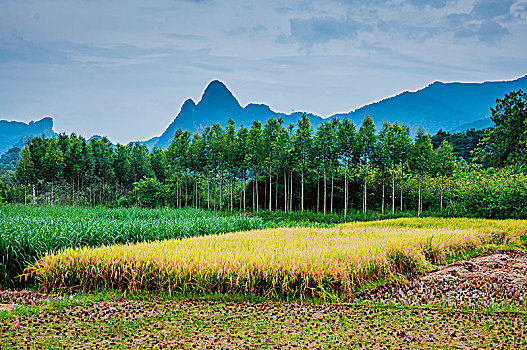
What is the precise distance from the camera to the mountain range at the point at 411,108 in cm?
9375

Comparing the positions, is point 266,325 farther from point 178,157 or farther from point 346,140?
point 178,157

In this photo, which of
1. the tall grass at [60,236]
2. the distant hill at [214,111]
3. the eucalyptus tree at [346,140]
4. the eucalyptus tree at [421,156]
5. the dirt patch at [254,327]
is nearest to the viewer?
the dirt patch at [254,327]

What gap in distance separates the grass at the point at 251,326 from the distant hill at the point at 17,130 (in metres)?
169

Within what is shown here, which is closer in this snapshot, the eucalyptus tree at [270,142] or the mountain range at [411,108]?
the eucalyptus tree at [270,142]

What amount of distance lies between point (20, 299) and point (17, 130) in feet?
703

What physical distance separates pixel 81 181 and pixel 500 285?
32.3 m

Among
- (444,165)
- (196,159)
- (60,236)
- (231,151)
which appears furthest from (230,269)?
(196,159)

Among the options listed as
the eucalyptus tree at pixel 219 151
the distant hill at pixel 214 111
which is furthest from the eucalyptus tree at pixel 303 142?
the distant hill at pixel 214 111

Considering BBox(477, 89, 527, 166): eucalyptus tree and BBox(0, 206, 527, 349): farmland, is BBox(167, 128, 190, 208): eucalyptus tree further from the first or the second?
BBox(0, 206, 527, 349): farmland

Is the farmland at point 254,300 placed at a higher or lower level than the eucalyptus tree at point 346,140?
lower

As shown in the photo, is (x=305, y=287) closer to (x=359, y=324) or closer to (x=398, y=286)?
(x=359, y=324)

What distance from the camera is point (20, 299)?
203 inches

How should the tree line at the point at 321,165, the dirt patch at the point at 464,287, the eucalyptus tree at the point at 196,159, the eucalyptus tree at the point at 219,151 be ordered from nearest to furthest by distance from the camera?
the dirt patch at the point at 464,287 → the tree line at the point at 321,165 → the eucalyptus tree at the point at 219,151 → the eucalyptus tree at the point at 196,159

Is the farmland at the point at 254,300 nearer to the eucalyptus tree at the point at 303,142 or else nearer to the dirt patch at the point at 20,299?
the dirt patch at the point at 20,299
